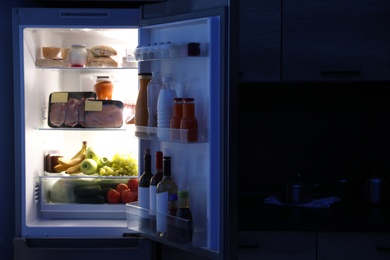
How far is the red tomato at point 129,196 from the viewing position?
259cm

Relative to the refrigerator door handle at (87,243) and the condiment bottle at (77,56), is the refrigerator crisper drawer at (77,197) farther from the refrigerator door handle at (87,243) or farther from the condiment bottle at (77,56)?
the condiment bottle at (77,56)

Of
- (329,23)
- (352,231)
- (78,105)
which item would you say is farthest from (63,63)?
(352,231)

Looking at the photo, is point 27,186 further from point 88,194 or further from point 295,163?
point 295,163

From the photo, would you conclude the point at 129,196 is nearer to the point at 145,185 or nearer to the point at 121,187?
the point at 121,187

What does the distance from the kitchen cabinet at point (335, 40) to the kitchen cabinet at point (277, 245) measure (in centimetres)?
73

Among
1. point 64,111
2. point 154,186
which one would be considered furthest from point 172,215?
point 64,111

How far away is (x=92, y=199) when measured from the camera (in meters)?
2.64

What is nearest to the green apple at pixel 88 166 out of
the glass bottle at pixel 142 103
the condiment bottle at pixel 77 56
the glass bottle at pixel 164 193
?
the condiment bottle at pixel 77 56

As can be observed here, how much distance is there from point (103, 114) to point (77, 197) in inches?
17.0

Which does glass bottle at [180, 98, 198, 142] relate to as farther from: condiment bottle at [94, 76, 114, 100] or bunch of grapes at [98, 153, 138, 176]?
condiment bottle at [94, 76, 114, 100]

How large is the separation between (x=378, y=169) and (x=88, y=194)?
1.43 metres

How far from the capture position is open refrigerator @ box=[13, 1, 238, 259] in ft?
6.22

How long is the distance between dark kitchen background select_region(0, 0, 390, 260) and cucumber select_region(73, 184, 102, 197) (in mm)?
336

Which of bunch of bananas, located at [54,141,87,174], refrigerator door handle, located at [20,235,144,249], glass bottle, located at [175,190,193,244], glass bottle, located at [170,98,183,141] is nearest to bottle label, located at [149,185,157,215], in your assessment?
glass bottle, located at [175,190,193,244]
